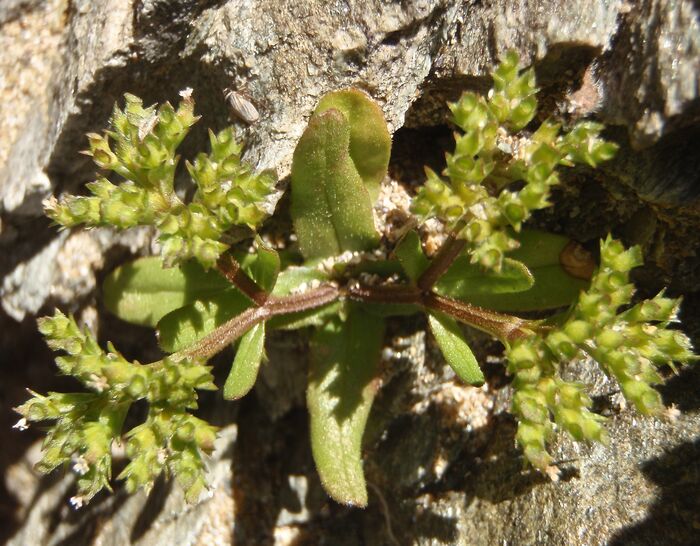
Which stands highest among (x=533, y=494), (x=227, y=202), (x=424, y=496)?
(x=227, y=202)

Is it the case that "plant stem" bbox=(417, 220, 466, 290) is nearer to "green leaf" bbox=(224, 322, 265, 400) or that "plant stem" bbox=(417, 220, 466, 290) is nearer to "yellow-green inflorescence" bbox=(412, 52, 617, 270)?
"yellow-green inflorescence" bbox=(412, 52, 617, 270)

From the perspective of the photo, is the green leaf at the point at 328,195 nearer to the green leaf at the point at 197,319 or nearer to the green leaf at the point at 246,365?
the green leaf at the point at 197,319

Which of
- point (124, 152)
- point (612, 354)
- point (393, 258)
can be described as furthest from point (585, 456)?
point (124, 152)

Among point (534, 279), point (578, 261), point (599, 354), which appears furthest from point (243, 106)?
point (599, 354)

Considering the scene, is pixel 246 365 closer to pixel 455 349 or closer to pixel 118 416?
pixel 118 416

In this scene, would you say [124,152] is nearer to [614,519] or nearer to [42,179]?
[42,179]

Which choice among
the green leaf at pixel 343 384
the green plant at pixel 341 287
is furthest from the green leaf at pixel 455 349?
the green leaf at pixel 343 384

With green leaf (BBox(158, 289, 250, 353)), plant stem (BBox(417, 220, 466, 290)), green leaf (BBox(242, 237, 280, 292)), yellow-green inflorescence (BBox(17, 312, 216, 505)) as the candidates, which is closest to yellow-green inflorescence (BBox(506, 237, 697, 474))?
plant stem (BBox(417, 220, 466, 290))
